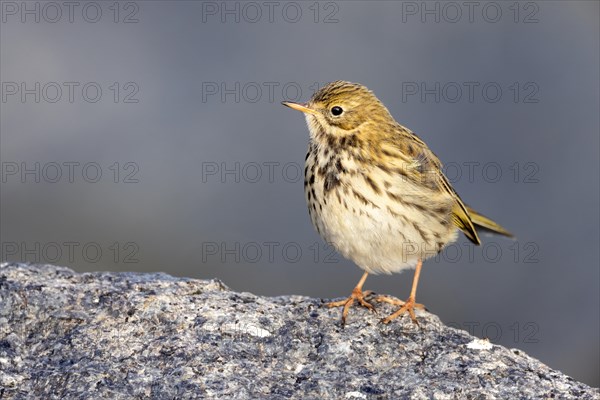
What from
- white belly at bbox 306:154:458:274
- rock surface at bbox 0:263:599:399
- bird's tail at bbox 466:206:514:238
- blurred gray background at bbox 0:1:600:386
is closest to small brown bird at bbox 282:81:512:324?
white belly at bbox 306:154:458:274

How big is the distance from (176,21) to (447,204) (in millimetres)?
6242

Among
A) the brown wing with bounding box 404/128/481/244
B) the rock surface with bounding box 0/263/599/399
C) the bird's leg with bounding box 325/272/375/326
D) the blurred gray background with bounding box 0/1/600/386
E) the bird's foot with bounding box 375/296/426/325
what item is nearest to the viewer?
the rock surface with bounding box 0/263/599/399

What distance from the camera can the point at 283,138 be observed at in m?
12.2

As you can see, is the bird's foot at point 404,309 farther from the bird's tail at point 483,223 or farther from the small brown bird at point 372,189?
the bird's tail at point 483,223

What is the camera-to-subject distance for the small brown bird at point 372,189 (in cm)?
712

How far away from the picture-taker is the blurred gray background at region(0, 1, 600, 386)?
11.0m

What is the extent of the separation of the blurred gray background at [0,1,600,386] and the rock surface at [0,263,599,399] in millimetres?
4164

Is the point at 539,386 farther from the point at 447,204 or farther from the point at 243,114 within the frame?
the point at 243,114

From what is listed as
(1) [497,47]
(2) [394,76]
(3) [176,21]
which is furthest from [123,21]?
(1) [497,47]

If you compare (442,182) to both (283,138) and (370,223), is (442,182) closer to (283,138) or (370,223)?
(370,223)

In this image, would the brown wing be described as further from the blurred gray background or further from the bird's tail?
the blurred gray background

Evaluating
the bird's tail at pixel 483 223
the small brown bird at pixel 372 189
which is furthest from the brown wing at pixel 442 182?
the bird's tail at pixel 483 223

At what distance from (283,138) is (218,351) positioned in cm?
678

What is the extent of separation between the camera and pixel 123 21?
12750mm
